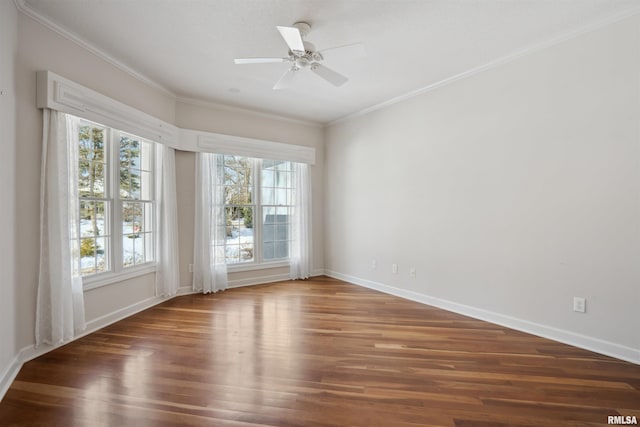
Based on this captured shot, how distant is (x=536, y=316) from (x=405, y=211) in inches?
76.4

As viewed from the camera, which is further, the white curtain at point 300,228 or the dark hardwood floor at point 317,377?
the white curtain at point 300,228

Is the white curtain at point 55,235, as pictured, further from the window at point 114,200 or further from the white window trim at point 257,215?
the white window trim at point 257,215

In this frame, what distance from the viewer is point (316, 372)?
2354mm

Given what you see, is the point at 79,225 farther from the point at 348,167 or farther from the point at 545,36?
the point at 545,36

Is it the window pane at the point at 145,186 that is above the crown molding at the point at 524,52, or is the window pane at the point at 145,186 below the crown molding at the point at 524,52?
below

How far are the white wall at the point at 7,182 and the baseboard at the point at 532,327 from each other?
13.5ft

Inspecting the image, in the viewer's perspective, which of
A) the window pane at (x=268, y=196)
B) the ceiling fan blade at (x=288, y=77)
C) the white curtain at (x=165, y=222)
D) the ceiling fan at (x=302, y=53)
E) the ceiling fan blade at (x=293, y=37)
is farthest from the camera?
the window pane at (x=268, y=196)

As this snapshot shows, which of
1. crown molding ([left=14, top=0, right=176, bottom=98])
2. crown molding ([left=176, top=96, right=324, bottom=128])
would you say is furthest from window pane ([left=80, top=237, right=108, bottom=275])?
crown molding ([left=176, top=96, right=324, bottom=128])

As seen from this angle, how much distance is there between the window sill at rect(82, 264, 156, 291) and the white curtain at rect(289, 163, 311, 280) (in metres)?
2.31

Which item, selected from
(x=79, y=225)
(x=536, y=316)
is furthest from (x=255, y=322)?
Result: (x=536, y=316)

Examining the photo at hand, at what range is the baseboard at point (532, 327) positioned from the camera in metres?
2.55

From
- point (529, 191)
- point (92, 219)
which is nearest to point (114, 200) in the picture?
point (92, 219)

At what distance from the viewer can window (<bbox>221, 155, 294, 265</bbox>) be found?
499 centimetres

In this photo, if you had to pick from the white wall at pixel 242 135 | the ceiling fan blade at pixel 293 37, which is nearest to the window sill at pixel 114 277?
the white wall at pixel 242 135
